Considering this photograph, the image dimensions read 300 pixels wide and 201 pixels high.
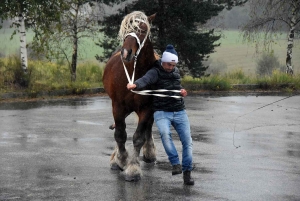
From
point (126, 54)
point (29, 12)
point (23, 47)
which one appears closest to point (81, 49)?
point (23, 47)

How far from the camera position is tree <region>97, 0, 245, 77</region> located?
2595cm

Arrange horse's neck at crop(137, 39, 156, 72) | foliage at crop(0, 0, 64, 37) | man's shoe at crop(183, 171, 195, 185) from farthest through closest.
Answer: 1. foliage at crop(0, 0, 64, 37)
2. horse's neck at crop(137, 39, 156, 72)
3. man's shoe at crop(183, 171, 195, 185)

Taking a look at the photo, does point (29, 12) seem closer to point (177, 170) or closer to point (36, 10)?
point (36, 10)

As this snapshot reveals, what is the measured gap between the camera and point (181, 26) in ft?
85.0

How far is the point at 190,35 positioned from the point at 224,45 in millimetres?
47660

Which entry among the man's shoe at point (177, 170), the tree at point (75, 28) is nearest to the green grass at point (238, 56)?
the tree at point (75, 28)

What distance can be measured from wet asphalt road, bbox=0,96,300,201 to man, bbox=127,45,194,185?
0.33 m

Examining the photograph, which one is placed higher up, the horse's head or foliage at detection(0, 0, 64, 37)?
foliage at detection(0, 0, 64, 37)

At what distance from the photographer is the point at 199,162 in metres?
10.4

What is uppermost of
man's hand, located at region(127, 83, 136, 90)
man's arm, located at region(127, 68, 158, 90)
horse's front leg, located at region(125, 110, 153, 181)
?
man's arm, located at region(127, 68, 158, 90)

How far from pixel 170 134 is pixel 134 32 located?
1.44 meters

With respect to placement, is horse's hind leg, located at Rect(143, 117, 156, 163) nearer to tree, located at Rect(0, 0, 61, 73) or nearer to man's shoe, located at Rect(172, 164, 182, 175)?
man's shoe, located at Rect(172, 164, 182, 175)

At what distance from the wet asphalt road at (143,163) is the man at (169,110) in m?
0.33

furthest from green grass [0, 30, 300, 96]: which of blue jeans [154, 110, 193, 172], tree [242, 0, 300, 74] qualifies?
blue jeans [154, 110, 193, 172]
